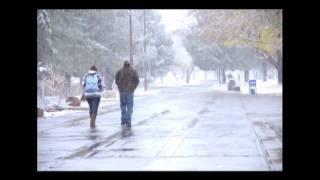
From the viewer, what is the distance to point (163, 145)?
571 inches

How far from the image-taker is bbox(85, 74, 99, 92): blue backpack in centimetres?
1912

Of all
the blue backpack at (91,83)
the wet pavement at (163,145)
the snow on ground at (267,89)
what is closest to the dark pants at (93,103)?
the blue backpack at (91,83)

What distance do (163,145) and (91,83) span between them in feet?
17.0

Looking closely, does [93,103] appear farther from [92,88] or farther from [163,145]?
[163,145]

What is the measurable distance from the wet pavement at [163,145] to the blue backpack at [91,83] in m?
1.13

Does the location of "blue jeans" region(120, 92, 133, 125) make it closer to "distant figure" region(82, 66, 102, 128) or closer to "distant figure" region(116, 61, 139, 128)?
"distant figure" region(116, 61, 139, 128)

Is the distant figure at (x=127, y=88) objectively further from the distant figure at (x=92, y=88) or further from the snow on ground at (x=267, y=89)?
the snow on ground at (x=267, y=89)

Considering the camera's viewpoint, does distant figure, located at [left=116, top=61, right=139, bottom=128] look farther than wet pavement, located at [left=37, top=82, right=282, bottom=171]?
Yes

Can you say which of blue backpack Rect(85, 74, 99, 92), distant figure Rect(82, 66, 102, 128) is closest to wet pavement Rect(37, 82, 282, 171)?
distant figure Rect(82, 66, 102, 128)

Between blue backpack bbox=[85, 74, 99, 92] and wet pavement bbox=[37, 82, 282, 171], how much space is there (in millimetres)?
1127

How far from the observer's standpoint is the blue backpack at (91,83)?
753 inches
